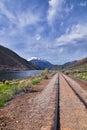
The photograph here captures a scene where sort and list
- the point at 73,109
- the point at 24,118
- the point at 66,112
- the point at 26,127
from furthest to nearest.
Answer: the point at 73,109 < the point at 66,112 < the point at 24,118 < the point at 26,127

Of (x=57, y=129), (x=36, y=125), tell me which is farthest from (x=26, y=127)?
(x=57, y=129)

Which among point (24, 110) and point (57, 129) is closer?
point (57, 129)

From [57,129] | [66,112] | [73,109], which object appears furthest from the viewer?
[73,109]

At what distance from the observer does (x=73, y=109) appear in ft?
44.3

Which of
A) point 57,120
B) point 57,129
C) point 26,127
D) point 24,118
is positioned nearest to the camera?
point 57,129

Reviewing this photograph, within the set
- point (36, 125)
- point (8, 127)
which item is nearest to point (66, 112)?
point (36, 125)

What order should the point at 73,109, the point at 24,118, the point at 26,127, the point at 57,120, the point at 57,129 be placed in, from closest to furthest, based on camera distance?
the point at 57,129, the point at 26,127, the point at 57,120, the point at 24,118, the point at 73,109

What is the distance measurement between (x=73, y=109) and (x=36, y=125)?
382cm

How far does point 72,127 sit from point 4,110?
5391 millimetres

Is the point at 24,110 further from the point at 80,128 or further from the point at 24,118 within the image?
the point at 80,128

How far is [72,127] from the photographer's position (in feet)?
31.6

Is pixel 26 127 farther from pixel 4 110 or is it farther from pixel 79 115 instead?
pixel 4 110

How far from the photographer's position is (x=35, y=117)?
11805 mm

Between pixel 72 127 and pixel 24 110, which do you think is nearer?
pixel 72 127
